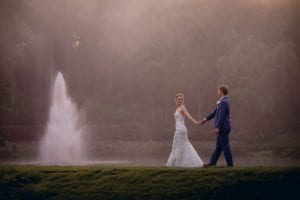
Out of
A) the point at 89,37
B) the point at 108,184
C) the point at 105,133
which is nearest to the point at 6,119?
the point at 105,133

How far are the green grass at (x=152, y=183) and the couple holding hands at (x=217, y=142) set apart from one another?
5.74ft

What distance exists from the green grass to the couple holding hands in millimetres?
1750

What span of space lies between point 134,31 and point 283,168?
39.1 meters

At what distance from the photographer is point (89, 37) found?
186ft

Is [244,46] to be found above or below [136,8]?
below

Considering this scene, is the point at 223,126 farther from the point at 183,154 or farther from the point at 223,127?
the point at 183,154

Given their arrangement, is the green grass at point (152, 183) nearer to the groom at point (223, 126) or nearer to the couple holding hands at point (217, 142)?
Result: the groom at point (223, 126)

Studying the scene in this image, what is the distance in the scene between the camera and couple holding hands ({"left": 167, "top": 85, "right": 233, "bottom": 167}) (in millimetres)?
17688

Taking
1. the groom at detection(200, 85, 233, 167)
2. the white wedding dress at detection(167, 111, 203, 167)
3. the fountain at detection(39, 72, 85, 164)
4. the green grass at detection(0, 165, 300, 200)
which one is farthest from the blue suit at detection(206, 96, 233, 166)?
the fountain at detection(39, 72, 85, 164)

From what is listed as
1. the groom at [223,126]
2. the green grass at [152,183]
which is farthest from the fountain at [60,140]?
the green grass at [152,183]

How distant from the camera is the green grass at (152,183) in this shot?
48.6ft

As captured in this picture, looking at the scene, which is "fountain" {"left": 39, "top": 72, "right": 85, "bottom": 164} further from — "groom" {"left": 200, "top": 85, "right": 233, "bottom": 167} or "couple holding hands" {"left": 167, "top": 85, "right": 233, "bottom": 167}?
"groom" {"left": 200, "top": 85, "right": 233, "bottom": 167}

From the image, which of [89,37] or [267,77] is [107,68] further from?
[267,77]

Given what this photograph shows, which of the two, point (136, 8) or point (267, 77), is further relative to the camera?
point (136, 8)
